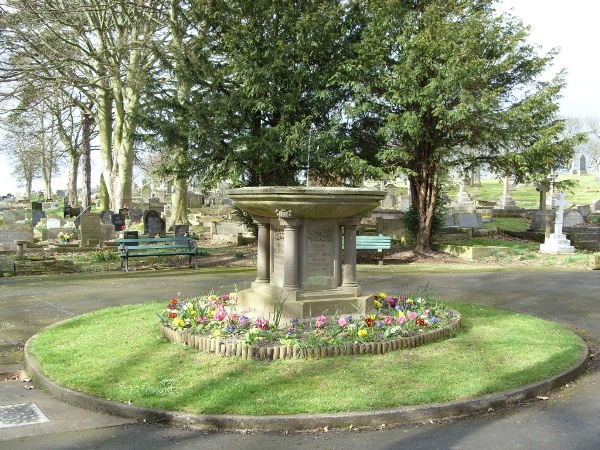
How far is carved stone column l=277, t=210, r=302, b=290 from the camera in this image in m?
7.96

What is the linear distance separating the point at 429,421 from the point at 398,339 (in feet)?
6.12

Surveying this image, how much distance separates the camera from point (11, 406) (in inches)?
231

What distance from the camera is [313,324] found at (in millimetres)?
7758

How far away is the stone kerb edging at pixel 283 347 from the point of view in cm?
681

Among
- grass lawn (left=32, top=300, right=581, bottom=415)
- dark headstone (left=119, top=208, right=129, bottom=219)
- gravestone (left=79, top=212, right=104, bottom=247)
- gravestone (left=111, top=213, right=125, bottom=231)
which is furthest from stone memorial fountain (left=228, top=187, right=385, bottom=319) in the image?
dark headstone (left=119, top=208, right=129, bottom=219)

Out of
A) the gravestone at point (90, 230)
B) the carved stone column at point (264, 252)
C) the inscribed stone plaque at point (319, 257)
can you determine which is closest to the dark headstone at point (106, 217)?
the gravestone at point (90, 230)

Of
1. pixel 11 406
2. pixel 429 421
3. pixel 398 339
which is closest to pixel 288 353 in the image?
pixel 398 339

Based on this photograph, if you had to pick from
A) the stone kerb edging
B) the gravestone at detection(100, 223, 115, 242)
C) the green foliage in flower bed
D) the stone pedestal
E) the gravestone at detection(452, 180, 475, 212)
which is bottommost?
the stone kerb edging

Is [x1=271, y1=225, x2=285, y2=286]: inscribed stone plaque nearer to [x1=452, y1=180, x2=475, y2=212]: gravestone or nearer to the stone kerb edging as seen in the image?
the stone kerb edging

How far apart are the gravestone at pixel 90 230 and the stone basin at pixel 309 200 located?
14902 millimetres

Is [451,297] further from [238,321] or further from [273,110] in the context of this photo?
[273,110]

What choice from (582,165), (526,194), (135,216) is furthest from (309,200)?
(582,165)

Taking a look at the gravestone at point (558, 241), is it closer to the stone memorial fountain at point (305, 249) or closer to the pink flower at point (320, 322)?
the stone memorial fountain at point (305, 249)

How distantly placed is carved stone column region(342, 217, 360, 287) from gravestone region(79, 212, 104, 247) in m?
15.3
